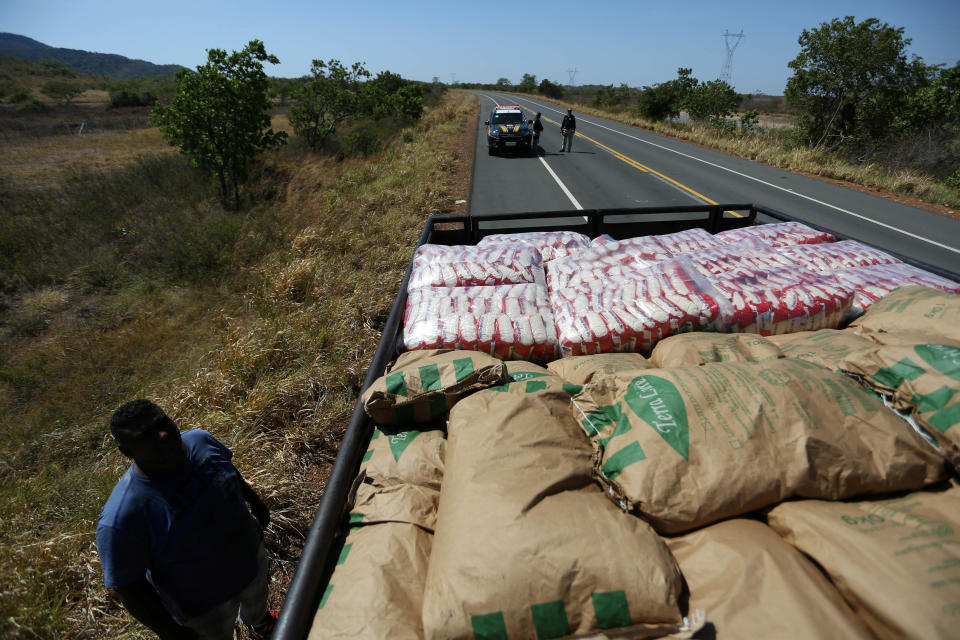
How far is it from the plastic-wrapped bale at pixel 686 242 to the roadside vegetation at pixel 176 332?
9.95ft

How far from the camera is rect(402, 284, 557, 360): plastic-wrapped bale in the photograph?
8.86 ft

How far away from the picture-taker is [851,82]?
19266 millimetres

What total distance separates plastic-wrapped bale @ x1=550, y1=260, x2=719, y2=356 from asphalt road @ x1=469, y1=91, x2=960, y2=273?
8186 mm

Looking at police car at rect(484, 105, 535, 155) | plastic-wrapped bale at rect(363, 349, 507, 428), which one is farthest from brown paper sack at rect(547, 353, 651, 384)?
police car at rect(484, 105, 535, 155)

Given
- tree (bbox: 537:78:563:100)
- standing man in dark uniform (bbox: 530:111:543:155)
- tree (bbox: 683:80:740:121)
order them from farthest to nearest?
1. tree (bbox: 537:78:563:100)
2. tree (bbox: 683:80:740:121)
3. standing man in dark uniform (bbox: 530:111:543:155)

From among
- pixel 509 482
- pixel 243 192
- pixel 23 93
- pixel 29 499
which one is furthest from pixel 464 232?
pixel 23 93

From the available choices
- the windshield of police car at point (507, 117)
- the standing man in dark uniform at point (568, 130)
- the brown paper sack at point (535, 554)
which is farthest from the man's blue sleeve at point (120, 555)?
the standing man in dark uniform at point (568, 130)

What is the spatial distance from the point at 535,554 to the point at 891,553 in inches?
40.9

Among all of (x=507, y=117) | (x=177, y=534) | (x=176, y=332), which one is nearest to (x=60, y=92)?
(x=507, y=117)

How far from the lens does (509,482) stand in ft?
5.13

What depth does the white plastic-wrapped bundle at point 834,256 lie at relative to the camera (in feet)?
11.1

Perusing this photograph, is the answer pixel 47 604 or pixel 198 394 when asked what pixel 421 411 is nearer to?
pixel 47 604

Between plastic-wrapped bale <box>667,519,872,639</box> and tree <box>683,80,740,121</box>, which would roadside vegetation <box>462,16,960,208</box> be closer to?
tree <box>683,80,740,121</box>

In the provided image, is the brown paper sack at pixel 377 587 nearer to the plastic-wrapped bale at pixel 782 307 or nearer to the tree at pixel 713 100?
the plastic-wrapped bale at pixel 782 307
